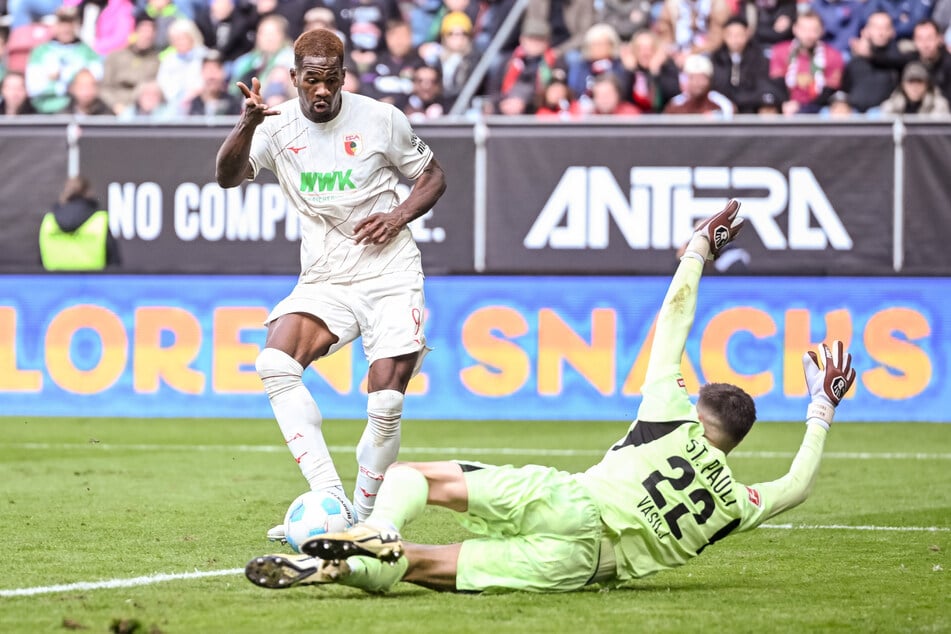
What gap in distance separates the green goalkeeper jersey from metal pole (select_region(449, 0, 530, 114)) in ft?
38.2

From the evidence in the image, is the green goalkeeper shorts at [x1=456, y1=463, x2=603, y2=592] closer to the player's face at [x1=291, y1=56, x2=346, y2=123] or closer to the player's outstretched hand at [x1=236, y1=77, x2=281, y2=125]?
the player's outstretched hand at [x1=236, y1=77, x2=281, y2=125]

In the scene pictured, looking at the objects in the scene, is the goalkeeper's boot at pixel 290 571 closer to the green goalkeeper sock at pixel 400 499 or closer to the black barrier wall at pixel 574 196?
the green goalkeeper sock at pixel 400 499

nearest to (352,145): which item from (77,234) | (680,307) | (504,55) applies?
(680,307)

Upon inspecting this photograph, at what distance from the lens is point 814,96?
16859mm

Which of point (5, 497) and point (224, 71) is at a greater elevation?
point (224, 71)

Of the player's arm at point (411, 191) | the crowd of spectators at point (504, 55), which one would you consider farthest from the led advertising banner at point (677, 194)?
the player's arm at point (411, 191)

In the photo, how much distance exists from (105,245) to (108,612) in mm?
10355

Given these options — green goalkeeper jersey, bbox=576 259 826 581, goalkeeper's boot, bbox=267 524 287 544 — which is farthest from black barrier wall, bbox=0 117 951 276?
green goalkeeper jersey, bbox=576 259 826 581

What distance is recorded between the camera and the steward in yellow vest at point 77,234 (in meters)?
15.4

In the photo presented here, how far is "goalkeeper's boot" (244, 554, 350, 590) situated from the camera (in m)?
5.53

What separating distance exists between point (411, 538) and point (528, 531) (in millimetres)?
2070

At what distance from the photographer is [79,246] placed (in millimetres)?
15438

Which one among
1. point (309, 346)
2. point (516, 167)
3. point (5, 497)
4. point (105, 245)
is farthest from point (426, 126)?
point (309, 346)

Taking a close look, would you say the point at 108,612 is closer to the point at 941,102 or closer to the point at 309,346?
the point at 309,346
